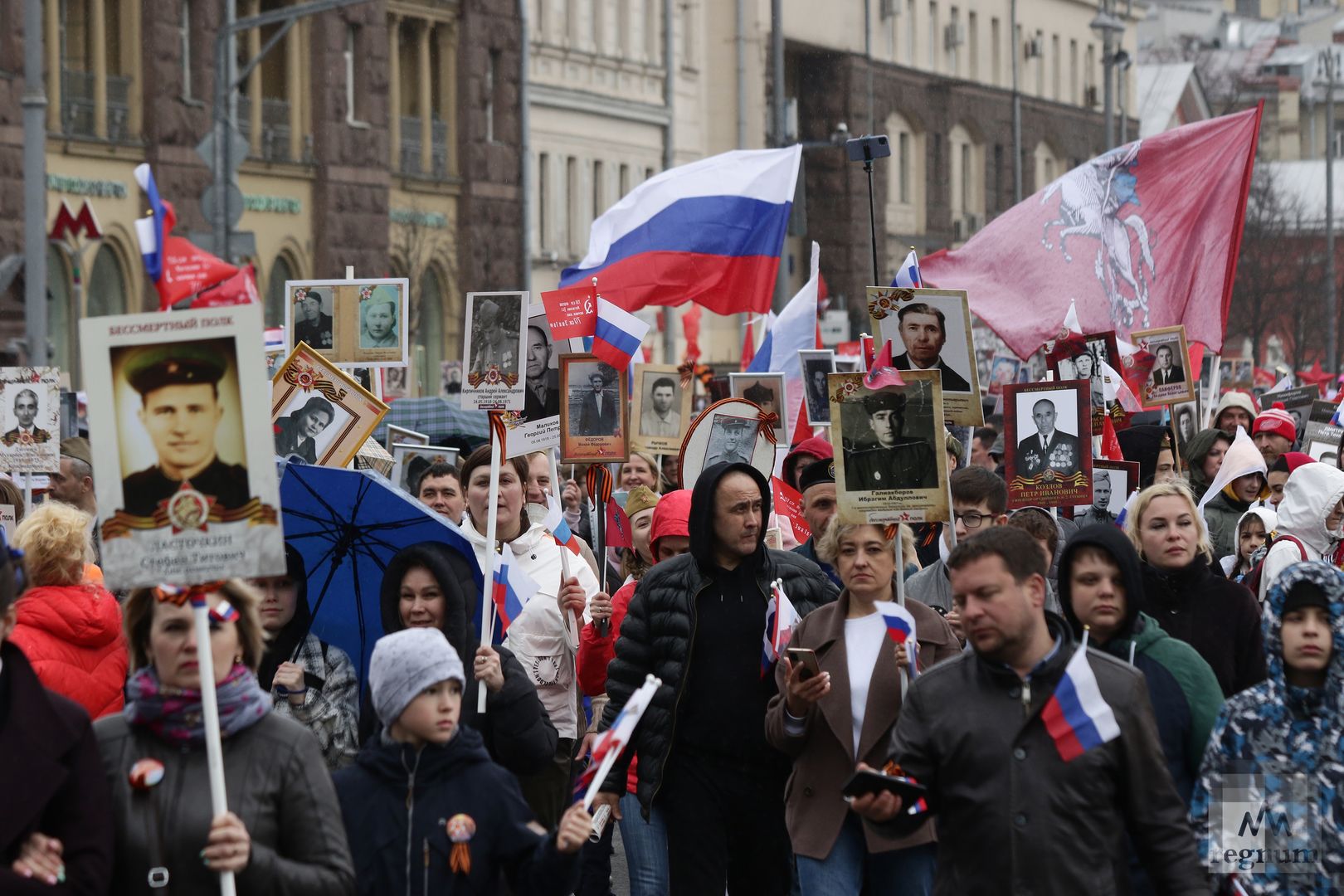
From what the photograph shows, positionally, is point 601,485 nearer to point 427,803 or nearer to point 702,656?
point 702,656

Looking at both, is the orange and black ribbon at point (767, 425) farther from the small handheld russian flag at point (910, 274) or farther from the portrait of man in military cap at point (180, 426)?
the portrait of man in military cap at point (180, 426)

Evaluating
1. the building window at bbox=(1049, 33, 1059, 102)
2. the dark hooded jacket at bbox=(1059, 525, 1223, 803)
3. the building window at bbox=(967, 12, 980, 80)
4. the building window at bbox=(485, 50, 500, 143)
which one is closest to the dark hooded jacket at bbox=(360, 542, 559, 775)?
the dark hooded jacket at bbox=(1059, 525, 1223, 803)

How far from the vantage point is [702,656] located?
7.29m

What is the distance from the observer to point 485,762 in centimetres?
573

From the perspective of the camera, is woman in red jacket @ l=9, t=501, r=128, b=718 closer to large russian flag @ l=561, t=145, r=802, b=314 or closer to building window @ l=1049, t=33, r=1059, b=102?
large russian flag @ l=561, t=145, r=802, b=314

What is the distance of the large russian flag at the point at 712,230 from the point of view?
14.1 m

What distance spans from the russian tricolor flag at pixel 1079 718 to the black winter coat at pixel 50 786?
6.85ft

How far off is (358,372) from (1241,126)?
5.87 metres

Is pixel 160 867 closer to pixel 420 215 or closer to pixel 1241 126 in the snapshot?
pixel 1241 126

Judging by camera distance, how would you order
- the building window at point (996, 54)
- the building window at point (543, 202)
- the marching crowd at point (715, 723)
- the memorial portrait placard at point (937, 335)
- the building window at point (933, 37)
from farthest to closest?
the building window at point (996, 54), the building window at point (933, 37), the building window at point (543, 202), the memorial portrait placard at point (937, 335), the marching crowd at point (715, 723)

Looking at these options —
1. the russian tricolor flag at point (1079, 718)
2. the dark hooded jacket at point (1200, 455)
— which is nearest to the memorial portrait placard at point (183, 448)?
the russian tricolor flag at point (1079, 718)

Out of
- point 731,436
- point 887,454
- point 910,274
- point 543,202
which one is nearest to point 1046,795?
point 887,454

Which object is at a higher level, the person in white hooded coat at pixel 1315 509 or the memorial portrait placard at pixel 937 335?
the memorial portrait placard at pixel 937 335

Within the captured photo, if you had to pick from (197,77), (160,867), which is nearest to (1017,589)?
(160,867)
